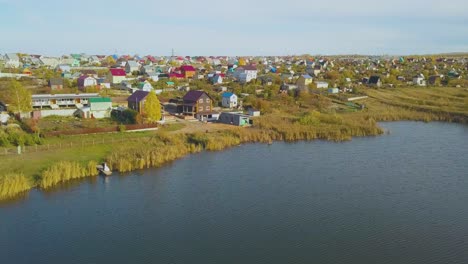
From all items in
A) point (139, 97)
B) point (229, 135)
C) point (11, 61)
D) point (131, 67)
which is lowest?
point (229, 135)

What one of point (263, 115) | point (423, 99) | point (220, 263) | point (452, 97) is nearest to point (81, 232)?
point (220, 263)

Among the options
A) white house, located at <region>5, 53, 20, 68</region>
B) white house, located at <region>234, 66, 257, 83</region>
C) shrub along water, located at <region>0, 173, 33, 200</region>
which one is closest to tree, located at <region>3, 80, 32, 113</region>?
shrub along water, located at <region>0, 173, 33, 200</region>

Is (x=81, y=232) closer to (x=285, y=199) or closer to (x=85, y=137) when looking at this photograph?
(x=285, y=199)

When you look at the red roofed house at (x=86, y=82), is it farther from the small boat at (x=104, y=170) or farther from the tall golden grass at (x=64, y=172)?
the tall golden grass at (x=64, y=172)

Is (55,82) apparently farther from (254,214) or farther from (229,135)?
(254,214)

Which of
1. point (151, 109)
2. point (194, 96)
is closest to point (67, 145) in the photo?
point (151, 109)
